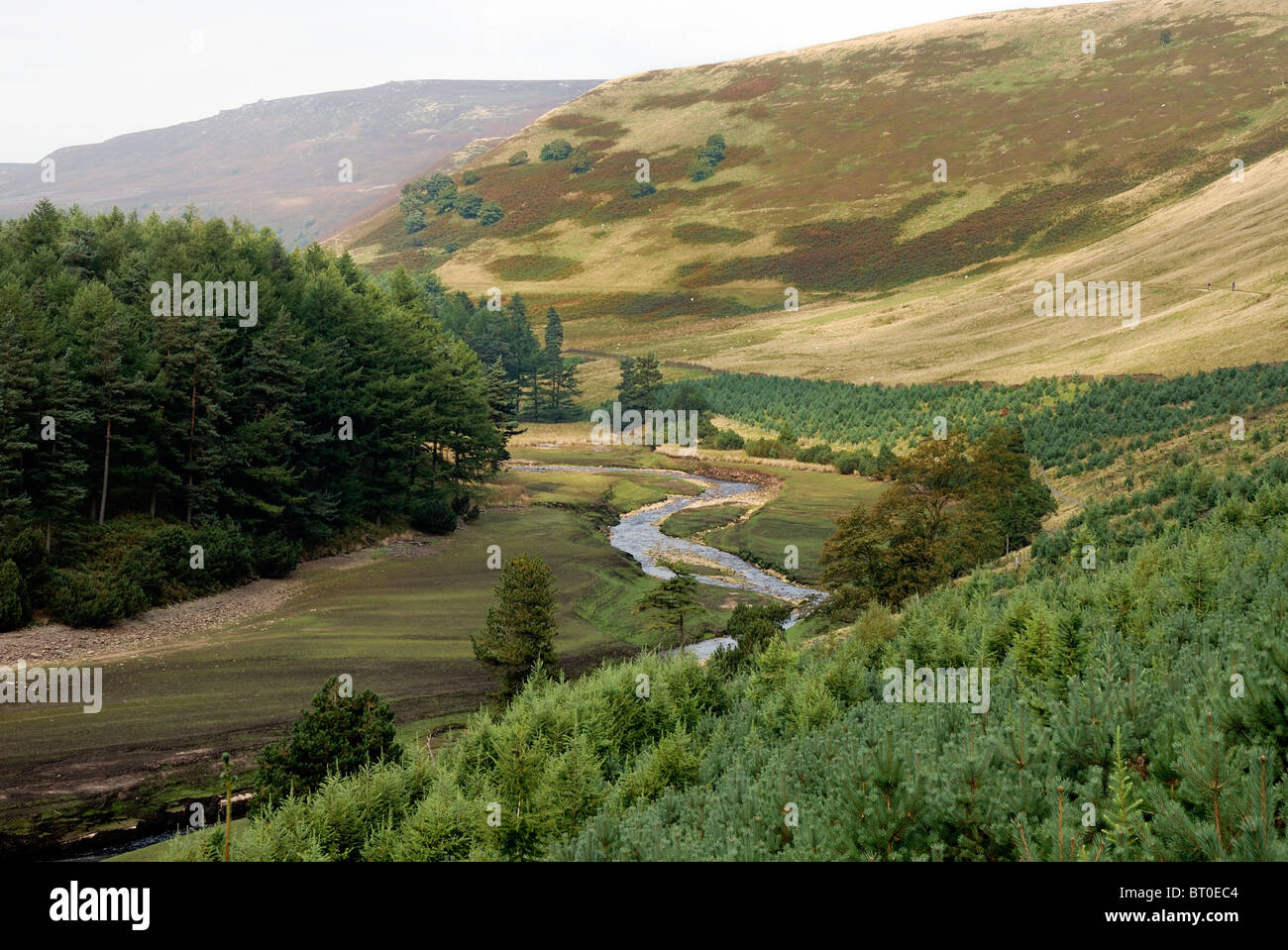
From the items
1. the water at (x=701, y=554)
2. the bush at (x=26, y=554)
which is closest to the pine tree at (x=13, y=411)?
the bush at (x=26, y=554)

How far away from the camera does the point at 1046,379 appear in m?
81.5

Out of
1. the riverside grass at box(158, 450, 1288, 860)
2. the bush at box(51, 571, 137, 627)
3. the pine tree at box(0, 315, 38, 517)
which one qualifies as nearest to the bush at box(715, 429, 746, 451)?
the bush at box(51, 571, 137, 627)

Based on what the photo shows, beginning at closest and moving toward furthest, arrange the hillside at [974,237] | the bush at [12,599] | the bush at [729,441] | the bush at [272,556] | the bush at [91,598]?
1. the bush at [12,599]
2. the bush at [91,598]
3. the bush at [272,556]
4. the bush at [729,441]
5. the hillside at [974,237]

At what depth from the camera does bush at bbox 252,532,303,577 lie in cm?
4744

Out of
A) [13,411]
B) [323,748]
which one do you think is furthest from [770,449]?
[323,748]

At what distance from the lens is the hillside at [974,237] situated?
10612cm

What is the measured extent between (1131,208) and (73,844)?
→ 157596 millimetres

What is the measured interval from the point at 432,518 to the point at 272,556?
47.4ft

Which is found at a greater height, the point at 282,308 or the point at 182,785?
the point at 282,308

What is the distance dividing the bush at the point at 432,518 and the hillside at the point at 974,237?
5425 cm

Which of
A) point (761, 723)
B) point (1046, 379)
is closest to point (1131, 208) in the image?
point (1046, 379)

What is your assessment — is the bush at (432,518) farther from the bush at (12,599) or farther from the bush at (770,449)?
the bush at (770,449)

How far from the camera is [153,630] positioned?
128 feet
